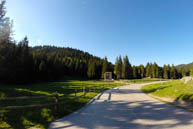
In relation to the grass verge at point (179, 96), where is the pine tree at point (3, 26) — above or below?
above

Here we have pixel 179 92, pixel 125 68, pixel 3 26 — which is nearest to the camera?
pixel 179 92

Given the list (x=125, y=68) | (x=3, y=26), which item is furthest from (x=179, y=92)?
(x=125, y=68)

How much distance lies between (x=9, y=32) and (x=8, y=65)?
26.4m

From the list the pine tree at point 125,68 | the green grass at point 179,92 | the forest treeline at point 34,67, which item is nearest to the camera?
the green grass at point 179,92

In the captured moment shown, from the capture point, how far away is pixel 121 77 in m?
67.8

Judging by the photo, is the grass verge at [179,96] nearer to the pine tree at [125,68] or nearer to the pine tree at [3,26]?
the pine tree at [3,26]

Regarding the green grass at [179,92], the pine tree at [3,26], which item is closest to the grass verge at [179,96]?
the green grass at [179,92]

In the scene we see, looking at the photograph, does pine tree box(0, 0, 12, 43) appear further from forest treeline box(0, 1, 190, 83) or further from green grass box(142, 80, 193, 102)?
green grass box(142, 80, 193, 102)

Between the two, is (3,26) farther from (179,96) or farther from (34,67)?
(34,67)

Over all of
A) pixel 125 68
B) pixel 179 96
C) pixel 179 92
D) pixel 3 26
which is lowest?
pixel 179 96

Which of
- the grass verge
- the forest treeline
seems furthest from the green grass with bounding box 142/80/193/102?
the forest treeline

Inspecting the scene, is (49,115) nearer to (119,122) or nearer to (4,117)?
(4,117)

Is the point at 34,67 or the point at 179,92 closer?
the point at 179,92

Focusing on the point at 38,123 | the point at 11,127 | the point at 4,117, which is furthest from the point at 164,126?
the point at 4,117
